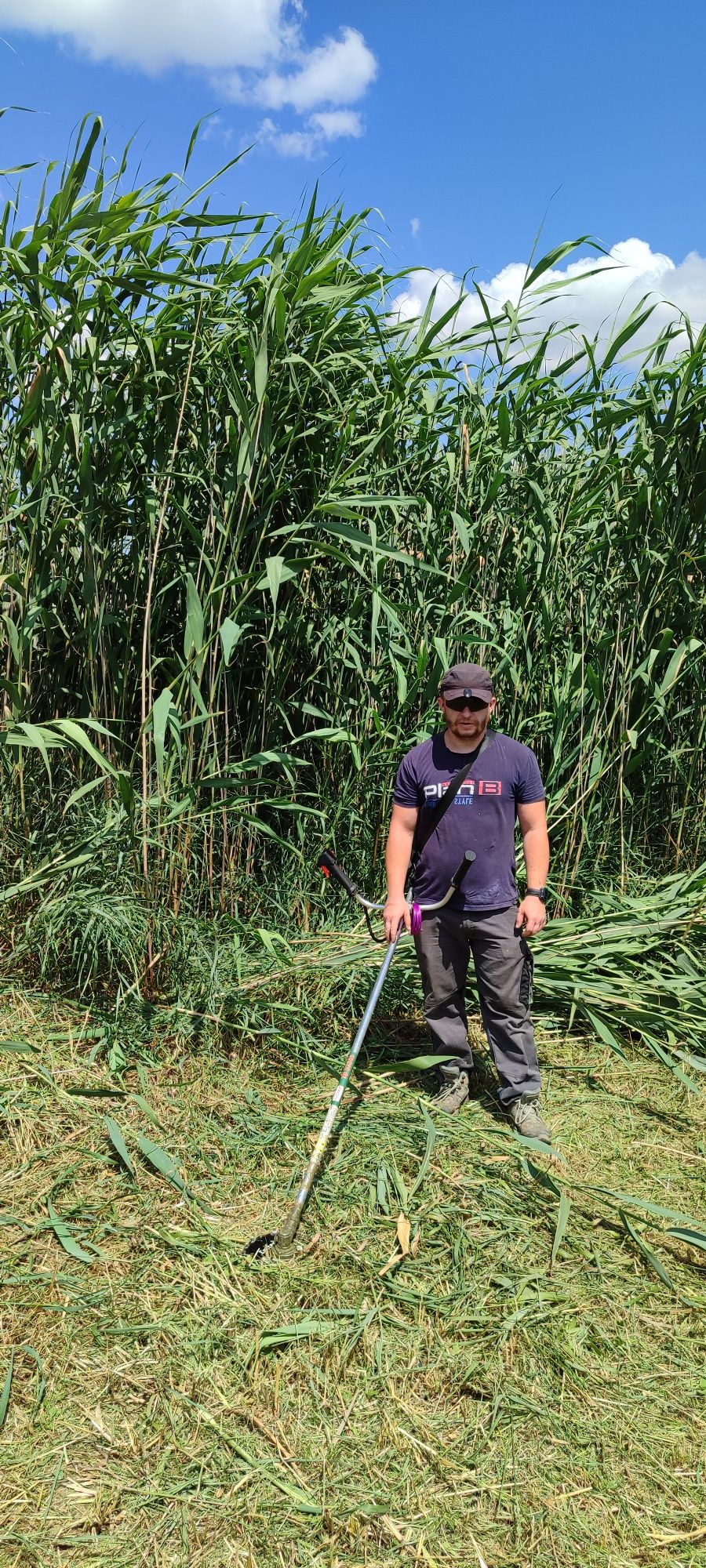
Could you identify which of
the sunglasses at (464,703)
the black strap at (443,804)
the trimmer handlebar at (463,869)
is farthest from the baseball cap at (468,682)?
the trimmer handlebar at (463,869)

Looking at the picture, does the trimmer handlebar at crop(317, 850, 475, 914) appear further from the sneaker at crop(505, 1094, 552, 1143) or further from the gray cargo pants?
the sneaker at crop(505, 1094, 552, 1143)

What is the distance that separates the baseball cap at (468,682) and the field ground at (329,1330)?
3.54 feet

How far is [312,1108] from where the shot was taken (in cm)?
262

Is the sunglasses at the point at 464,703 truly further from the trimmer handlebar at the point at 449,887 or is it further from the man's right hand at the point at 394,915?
the man's right hand at the point at 394,915

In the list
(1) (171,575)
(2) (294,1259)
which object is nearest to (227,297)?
(1) (171,575)

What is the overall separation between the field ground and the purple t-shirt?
58cm

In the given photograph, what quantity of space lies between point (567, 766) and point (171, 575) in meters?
1.59

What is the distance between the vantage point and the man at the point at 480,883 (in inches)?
105

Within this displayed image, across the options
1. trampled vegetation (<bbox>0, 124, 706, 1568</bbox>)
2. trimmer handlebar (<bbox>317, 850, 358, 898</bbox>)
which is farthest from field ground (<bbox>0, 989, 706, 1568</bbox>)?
trimmer handlebar (<bbox>317, 850, 358, 898</bbox>)

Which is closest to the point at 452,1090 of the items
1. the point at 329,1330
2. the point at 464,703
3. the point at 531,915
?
the point at 531,915

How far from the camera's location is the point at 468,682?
2.57m

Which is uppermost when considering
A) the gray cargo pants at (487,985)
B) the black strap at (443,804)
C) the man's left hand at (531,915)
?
the black strap at (443,804)

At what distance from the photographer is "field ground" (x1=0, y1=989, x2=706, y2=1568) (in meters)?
1.58

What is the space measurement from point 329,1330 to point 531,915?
1161 mm
